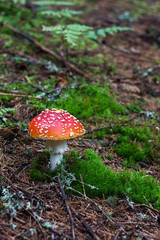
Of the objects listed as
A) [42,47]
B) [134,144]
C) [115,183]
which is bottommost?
[134,144]

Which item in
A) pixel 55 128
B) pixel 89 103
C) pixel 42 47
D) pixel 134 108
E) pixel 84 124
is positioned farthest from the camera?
pixel 42 47

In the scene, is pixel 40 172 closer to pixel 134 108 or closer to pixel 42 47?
pixel 134 108

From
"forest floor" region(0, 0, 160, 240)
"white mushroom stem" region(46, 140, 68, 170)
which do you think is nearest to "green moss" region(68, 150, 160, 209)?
"forest floor" region(0, 0, 160, 240)

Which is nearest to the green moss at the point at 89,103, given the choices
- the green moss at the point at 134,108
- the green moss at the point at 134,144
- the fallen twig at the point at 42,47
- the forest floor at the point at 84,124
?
the forest floor at the point at 84,124

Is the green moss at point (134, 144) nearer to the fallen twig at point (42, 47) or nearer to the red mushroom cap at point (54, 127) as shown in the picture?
the red mushroom cap at point (54, 127)

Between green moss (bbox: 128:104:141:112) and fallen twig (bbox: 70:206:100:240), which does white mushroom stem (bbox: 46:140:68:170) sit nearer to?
fallen twig (bbox: 70:206:100:240)

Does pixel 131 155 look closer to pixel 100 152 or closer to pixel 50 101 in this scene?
pixel 100 152

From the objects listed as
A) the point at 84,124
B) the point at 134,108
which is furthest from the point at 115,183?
the point at 134,108
